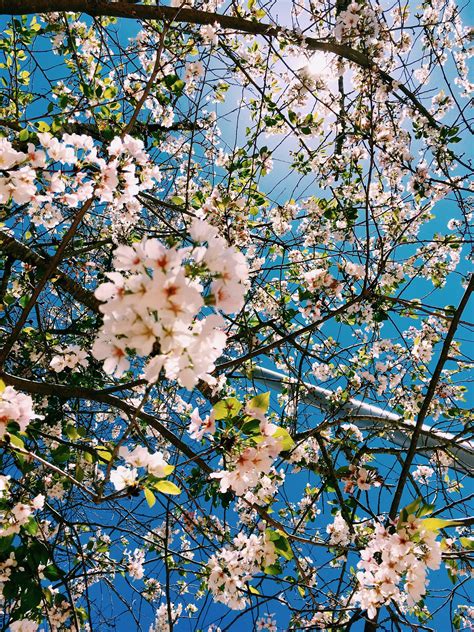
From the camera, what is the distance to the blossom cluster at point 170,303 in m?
0.81

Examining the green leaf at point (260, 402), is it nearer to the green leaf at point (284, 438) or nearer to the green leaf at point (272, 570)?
the green leaf at point (284, 438)

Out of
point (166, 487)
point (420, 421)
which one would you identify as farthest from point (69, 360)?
point (420, 421)

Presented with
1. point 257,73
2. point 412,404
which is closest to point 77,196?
point 257,73

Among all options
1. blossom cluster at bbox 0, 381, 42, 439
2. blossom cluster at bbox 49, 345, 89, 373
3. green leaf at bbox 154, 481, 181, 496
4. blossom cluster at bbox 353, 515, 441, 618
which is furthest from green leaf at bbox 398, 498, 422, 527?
blossom cluster at bbox 49, 345, 89, 373

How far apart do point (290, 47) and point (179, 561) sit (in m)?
3.37

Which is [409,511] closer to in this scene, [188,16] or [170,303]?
[170,303]

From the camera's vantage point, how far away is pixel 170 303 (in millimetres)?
805

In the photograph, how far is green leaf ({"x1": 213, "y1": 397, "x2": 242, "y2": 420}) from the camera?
52.2 inches

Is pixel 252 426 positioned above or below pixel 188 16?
below

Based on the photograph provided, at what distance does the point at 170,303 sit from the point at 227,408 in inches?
24.1

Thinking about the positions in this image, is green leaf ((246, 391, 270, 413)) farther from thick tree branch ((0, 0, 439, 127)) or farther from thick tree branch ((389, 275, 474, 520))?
thick tree branch ((0, 0, 439, 127))

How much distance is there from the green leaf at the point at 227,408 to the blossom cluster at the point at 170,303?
0.41 m

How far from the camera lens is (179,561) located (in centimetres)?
331

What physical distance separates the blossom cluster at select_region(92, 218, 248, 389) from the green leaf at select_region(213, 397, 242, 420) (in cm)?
41
